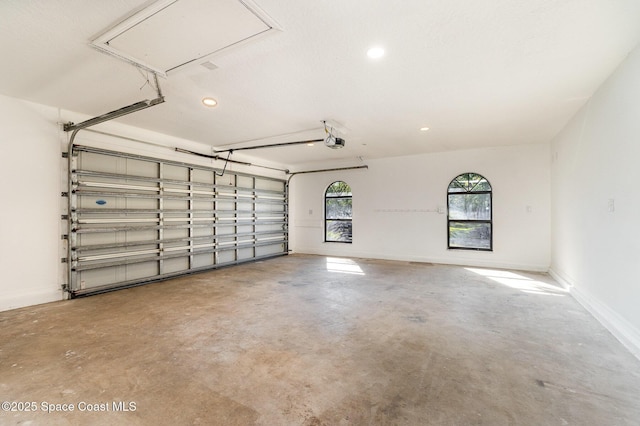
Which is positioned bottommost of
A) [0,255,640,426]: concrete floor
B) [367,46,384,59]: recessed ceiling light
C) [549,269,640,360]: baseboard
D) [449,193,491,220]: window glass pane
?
[0,255,640,426]: concrete floor

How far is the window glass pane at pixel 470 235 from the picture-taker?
258 inches

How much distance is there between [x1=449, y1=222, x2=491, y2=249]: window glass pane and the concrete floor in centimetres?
242

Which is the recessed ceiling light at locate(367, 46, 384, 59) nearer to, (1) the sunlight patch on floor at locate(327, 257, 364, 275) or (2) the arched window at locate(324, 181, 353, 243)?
(1) the sunlight patch on floor at locate(327, 257, 364, 275)

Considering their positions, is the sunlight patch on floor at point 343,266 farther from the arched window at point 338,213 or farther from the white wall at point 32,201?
the white wall at point 32,201

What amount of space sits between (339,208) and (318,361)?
633 centimetres

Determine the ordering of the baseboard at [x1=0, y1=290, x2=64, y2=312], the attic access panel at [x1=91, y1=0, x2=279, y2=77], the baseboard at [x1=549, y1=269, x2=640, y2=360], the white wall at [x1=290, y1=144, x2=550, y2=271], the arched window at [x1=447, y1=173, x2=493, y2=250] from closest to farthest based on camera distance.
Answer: the attic access panel at [x1=91, y1=0, x2=279, y2=77] → the baseboard at [x1=549, y1=269, x2=640, y2=360] → the baseboard at [x1=0, y1=290, x2=64, y2=312] → the white wall at [x1=290, y1=144, x2=550, y2=271] → the arched window at [x1=447, y1=173, x2=493, y2=250]

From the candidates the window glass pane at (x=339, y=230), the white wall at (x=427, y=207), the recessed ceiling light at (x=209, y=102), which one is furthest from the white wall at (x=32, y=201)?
the window glass pane at (x=339, y=230)

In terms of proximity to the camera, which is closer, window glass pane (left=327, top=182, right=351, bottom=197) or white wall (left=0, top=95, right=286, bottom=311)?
white wall (left=0, top=95, right=286, bottom=311)

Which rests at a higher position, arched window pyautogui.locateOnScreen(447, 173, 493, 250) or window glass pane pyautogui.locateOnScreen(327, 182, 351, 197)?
window glass pane pyautogui.locateOnScreen(327, 182, 351, 197)

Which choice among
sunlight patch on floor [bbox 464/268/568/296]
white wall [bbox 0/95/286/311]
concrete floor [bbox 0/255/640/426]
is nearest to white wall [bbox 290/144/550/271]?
sunlight patch on floor [bbox 464/268/568/296]

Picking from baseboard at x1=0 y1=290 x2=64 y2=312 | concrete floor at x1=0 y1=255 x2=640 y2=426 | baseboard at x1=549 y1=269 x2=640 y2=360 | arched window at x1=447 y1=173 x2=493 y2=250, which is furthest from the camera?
arched window at x1=447 y1=173 x2=493 y2=250

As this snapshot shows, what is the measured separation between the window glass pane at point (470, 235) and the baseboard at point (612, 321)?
8.08 ft

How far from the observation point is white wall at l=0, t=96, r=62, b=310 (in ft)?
11.8

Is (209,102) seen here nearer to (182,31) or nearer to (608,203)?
(182,31)
